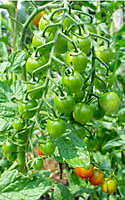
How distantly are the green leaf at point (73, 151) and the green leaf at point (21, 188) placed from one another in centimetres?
21

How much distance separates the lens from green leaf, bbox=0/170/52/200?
64cm

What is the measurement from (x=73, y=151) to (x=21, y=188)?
0.26 metres

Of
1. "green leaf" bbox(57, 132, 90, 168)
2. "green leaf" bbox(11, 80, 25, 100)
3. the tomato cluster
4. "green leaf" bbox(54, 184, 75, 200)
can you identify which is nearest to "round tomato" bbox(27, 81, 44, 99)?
"green leaf" bbox(57, 132, 90, 168)

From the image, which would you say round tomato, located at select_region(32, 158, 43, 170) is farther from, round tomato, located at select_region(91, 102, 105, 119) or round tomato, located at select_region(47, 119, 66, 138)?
round tomato, located at select_region(91, 102, 105, 119)

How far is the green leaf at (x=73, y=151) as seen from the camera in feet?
1.62

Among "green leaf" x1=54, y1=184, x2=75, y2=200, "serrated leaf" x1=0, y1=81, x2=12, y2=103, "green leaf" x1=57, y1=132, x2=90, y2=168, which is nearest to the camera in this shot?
"green leaf" x1=57, y1=132, x2=90, y2=168

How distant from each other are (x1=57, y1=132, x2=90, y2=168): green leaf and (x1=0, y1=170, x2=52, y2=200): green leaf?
0.70 ft

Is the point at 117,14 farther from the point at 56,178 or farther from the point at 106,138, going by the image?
the point at 56,178

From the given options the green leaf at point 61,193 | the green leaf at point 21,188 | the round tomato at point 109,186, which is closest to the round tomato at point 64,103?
the green leaf at point 21,188

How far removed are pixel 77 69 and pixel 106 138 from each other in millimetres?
1134

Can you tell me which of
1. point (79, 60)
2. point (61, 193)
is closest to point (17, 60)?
point (79, 60)

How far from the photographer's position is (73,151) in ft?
1.70

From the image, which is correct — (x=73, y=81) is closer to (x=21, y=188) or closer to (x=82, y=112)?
(x=82, y=112)

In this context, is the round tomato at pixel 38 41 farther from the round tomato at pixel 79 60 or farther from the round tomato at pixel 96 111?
the round tomato at pixel 96 111
